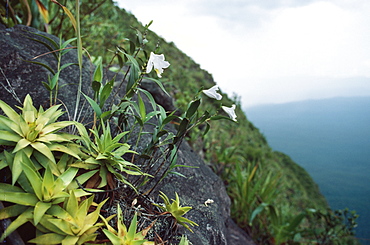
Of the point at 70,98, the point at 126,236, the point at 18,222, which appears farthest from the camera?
the point at 70,98

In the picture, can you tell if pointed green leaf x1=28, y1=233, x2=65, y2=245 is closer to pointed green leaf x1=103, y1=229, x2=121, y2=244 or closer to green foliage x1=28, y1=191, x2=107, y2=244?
green foliage x1=28, y1=191, x2=107, y2=244

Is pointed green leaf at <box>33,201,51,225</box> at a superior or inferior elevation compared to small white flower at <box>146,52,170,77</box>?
inferior

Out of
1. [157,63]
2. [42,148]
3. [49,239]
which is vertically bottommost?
[49,239]

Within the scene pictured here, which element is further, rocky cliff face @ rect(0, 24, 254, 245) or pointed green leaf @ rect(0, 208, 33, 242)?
rocky cliff face @ rect(0, 24, 254, 245)

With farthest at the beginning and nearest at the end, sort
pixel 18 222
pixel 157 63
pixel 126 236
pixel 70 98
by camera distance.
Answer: pixel 70 98, pixel 157 63, pixel 126 236, pixel 18 222

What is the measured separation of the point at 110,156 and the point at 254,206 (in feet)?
9.96

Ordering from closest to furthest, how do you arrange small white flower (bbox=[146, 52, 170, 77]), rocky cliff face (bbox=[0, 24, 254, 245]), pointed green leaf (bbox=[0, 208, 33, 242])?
pointed green leaf (bbox=[0, 208, 33, 242]) < small white flower (bbox=[146, 52, 170, 77]) < rocky cliff face (bbox=[0, 24, 254, 245])

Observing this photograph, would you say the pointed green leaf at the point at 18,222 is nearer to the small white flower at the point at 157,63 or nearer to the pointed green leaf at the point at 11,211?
the pointed green leaf at the point at 11,211

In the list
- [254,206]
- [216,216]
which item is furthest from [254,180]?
[216,216]

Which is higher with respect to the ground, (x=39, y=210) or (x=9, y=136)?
(x=9, y=136)

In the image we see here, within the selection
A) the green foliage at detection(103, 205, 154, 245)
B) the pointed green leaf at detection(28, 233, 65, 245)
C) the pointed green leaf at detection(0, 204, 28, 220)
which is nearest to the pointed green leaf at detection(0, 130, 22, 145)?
the pointed green leaf at detection(0, 204, 28, 220)

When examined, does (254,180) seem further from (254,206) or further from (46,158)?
(46,158)

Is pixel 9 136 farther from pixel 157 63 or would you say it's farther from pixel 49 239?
pixel 157 63

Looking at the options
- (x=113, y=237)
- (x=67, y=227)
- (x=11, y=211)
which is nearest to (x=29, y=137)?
(x=11, y=211)
